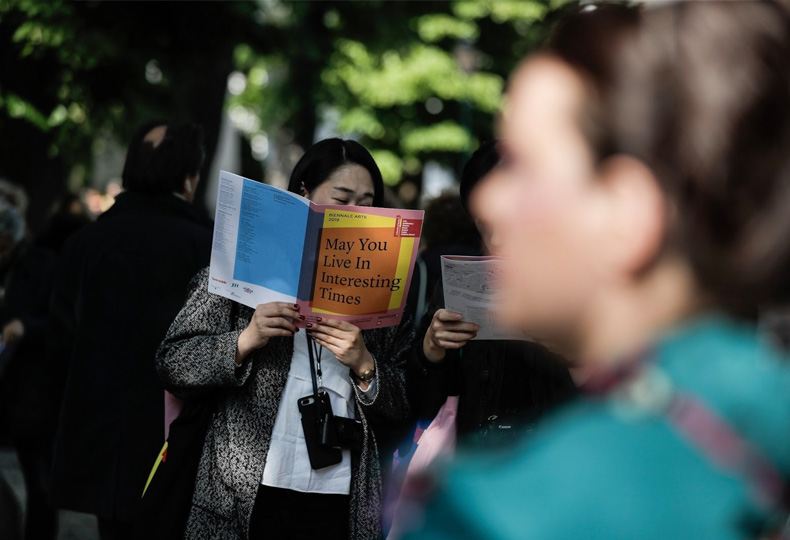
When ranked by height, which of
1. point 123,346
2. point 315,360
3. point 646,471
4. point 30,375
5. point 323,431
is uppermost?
point 646,471

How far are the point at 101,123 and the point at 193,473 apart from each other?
312 inches

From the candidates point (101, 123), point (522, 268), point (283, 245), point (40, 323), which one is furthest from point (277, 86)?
point (522, 268)

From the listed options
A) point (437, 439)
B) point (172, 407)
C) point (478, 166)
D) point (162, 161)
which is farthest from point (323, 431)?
point (162, 161)

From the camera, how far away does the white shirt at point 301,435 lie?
120 inches

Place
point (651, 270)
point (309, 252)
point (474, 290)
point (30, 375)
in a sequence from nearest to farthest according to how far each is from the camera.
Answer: point (651, 270) → point (474, 290) → point (309, 252) → point (30, 375)

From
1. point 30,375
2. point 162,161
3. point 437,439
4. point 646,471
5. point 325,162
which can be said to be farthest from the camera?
point 30,375

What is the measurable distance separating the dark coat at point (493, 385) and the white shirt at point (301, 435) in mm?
216

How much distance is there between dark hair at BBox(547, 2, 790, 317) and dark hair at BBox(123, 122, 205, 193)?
3.65m

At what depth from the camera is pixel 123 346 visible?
14.5 feet

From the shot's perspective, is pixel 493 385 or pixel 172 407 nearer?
pixel 493 385

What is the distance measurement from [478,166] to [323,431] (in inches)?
36.8

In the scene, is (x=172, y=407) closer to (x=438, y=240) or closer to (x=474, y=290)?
(x=474, y=290)

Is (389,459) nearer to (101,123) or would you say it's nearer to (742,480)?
(742,480)

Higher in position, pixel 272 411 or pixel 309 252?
pixel 309 252
